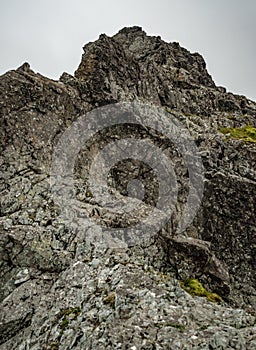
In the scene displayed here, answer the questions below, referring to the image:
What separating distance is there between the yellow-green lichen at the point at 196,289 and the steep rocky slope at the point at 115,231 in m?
0.58

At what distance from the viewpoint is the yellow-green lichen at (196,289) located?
2020 cm

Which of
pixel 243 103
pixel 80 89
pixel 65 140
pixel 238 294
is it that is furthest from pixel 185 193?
pixel 243 103

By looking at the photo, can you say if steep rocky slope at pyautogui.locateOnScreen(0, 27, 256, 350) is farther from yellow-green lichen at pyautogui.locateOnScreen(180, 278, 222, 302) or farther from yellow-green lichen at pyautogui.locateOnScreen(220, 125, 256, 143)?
yellow-green lichen at pyautogui.locateOnScreen(220, 125, 256, 143)

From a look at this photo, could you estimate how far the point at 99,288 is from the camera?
17.3 metres

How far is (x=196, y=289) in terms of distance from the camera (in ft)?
68.0

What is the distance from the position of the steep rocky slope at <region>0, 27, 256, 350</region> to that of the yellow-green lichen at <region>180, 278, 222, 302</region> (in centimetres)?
58

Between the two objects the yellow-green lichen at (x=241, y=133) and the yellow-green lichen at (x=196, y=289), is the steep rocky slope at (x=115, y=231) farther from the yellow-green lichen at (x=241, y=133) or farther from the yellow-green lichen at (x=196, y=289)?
the yellow-green lichen at (x=241, y=133)

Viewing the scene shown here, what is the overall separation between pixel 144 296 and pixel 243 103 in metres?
48.0

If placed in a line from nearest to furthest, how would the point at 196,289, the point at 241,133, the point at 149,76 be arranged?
the point at 196,289
the point at 241,133
the point at 149,76

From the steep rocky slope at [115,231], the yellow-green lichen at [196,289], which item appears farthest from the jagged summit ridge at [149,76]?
the yellow-green lichen at [196,289]

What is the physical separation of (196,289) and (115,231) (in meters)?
5.94

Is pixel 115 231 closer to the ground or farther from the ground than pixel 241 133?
closer to the ground


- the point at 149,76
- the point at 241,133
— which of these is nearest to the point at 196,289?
the point at 241,133

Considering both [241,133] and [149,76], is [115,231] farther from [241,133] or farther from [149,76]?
[241,133]
